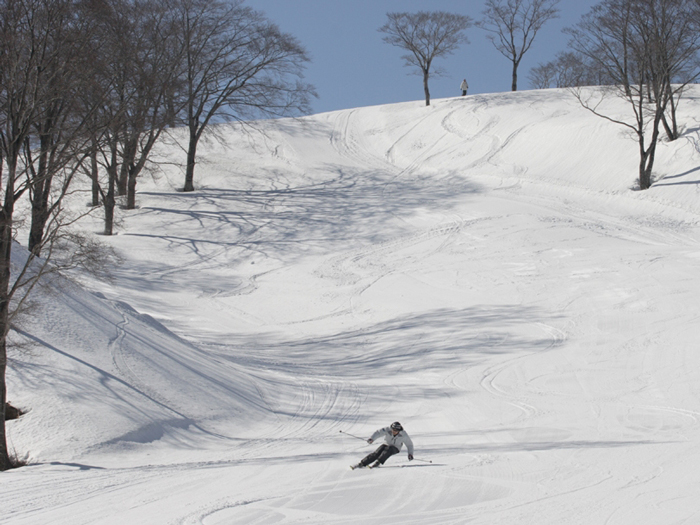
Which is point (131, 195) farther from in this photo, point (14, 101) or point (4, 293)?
point (4, 293)

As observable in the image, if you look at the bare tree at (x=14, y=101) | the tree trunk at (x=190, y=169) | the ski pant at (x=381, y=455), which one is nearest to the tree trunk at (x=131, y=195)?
the tree trunk at (x=190, y=169)

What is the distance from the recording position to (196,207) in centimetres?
3100

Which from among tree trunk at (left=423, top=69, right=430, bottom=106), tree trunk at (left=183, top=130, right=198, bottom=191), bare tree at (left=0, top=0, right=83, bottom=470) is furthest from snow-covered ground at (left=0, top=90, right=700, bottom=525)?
tree trunk at (left=423, top=69, right=430, bottom=106)

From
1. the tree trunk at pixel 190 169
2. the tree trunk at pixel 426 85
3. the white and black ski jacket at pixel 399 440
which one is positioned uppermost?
the tree trunk at pixel 426 85

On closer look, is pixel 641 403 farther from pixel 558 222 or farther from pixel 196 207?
pixel 196 207

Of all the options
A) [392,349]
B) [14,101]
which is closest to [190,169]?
[392,349]

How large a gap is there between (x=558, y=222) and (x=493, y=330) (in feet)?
29.5

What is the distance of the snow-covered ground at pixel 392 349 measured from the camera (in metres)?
7.87

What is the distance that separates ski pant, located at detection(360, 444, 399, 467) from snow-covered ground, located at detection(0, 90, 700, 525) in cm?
37

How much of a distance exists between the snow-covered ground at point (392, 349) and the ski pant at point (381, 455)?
1.22 feet

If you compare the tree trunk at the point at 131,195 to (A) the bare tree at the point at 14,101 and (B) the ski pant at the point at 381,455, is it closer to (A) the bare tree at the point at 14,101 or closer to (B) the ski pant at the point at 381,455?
(A) the bare tree at the point at 14,101

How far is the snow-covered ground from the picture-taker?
310 inches

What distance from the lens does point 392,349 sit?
16719 millimetres

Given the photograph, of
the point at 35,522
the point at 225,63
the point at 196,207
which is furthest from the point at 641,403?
the point at 225,63
